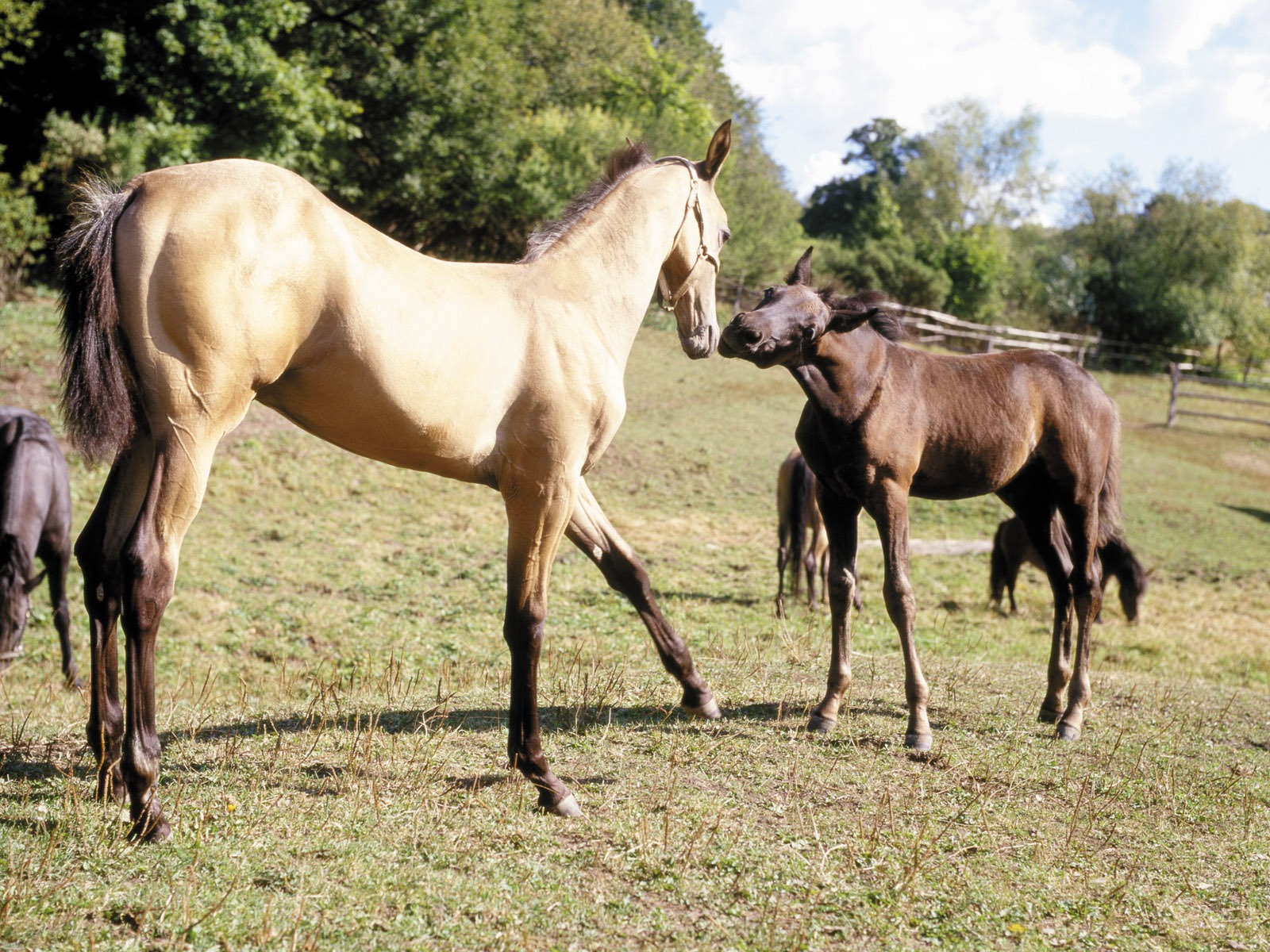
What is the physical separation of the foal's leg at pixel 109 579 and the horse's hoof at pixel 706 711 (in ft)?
8.33

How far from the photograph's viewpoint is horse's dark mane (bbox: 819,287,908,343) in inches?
199

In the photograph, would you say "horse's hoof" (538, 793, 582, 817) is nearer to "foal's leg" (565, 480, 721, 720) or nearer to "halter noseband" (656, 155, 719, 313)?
"foal's leg" (565, 480, 721, 720)

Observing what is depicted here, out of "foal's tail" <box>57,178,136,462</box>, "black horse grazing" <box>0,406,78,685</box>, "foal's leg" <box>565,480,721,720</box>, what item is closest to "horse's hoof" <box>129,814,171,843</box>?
"foal's tail" <box>57,178,136,462</box>

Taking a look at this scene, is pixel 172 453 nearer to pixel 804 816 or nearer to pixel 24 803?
pixel 24 803

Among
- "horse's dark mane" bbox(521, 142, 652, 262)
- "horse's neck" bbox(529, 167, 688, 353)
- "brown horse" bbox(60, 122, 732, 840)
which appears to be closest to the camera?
"brown horse" bbox(60, 122, 732, 840)

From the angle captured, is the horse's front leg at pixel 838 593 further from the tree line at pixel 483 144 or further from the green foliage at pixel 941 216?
the green foliage at pixel 941 216

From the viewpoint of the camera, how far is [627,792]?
3.94 m

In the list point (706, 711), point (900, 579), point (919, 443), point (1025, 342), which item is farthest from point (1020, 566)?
point (1025, 342)

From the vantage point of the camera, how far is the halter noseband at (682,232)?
4.51 m

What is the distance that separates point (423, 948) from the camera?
2.70m

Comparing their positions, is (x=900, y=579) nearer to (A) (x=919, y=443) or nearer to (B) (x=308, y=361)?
(A) (x=919, y=443)

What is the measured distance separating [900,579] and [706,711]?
1.17m

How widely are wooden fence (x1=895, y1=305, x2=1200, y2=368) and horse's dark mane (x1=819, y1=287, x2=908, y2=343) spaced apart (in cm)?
2336

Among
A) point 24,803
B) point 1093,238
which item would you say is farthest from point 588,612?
point 1093,238
